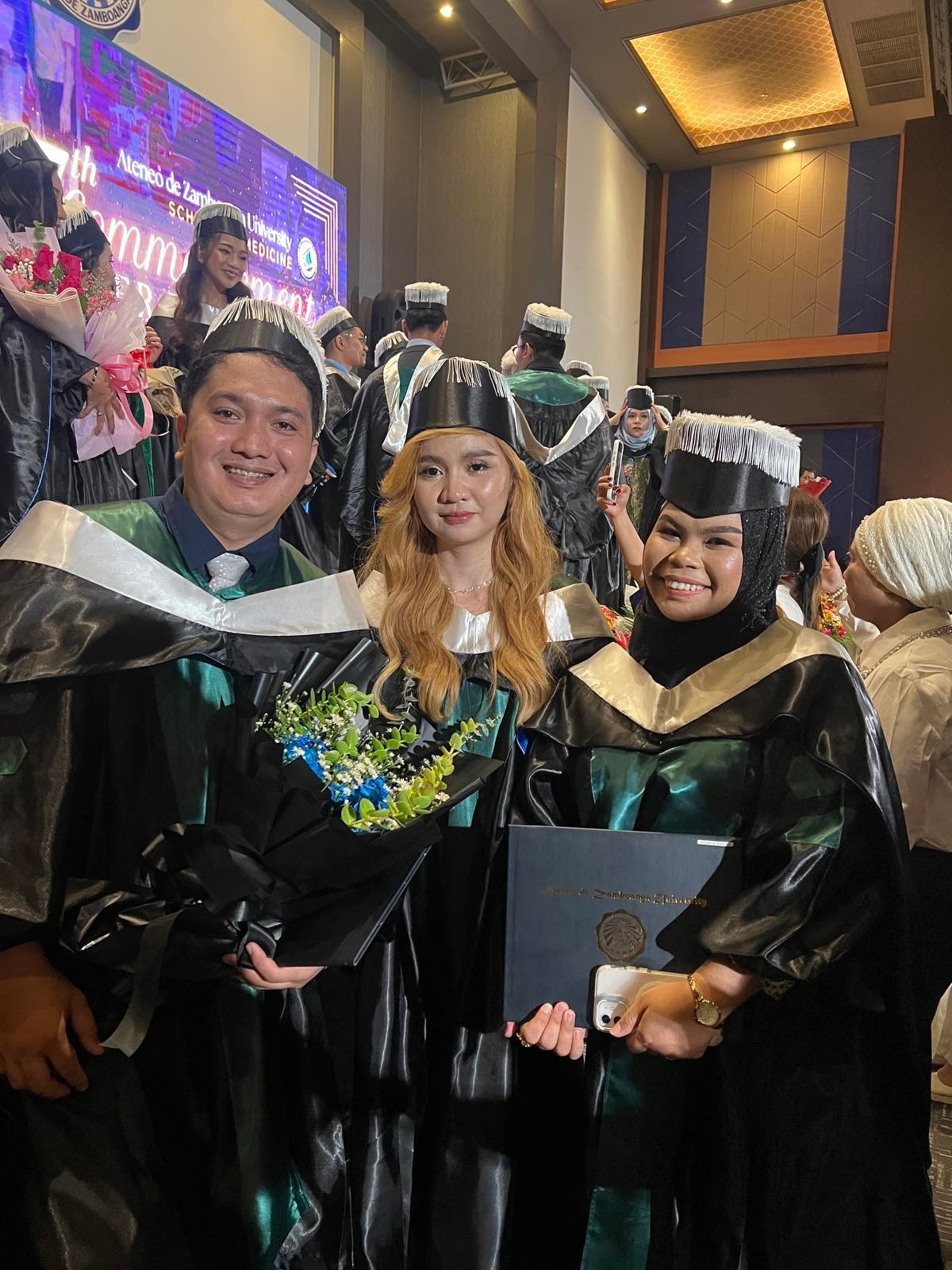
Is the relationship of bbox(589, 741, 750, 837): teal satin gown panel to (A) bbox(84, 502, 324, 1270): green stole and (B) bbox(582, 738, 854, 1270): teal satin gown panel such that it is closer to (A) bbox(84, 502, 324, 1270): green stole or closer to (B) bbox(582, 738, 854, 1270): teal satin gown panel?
(B) bbox(582, 738, 854, 1270): teal satin gown panel

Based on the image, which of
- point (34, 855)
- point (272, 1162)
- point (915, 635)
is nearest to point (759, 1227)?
point (272, 1162)

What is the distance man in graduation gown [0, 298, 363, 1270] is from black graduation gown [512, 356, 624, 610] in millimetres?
3239

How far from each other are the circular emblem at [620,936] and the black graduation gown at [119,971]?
0.64 m

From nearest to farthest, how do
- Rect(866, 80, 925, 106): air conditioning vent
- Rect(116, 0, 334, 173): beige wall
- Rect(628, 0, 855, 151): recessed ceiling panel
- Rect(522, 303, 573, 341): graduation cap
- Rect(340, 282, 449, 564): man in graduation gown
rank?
Rect(340, 282, 449, 564): man in graduation gown → Rect(522, 303, 573, 341): graduation cap → Rect(116, 0, 334, 173): beige wall → Rect(628, 0, 855, 151): recessed ceiling panel → Rect(866, 80, 925, 106): air conditioning vent

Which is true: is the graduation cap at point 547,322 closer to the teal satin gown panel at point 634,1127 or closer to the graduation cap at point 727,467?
the graduation cap at point 727,467

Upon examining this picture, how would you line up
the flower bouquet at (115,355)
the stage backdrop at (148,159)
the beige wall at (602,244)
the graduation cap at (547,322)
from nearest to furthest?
the flower bouquet at (115,355) < the graduation cap at (547,322) < the stage backdrop at (148,159) < the beige wall at (602,244)

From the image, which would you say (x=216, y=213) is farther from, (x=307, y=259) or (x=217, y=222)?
(x=307, y=259)

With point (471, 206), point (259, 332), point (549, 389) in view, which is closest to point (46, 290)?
point (259, 332)

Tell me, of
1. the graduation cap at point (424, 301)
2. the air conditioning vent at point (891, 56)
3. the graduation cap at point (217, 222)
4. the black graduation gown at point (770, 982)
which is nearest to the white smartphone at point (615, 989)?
the black graduation gown at point (770, 982)

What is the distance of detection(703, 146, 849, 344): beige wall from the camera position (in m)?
11.6

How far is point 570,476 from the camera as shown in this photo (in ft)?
17.1

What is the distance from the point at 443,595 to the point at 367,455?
3101 millimetres

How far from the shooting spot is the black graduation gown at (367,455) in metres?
5.00

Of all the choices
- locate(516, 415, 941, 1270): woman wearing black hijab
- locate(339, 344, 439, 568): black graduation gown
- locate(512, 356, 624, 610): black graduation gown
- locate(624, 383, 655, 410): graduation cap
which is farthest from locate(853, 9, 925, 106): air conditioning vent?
locate(516, 415, 941, 1270): woman wearing black hijab
